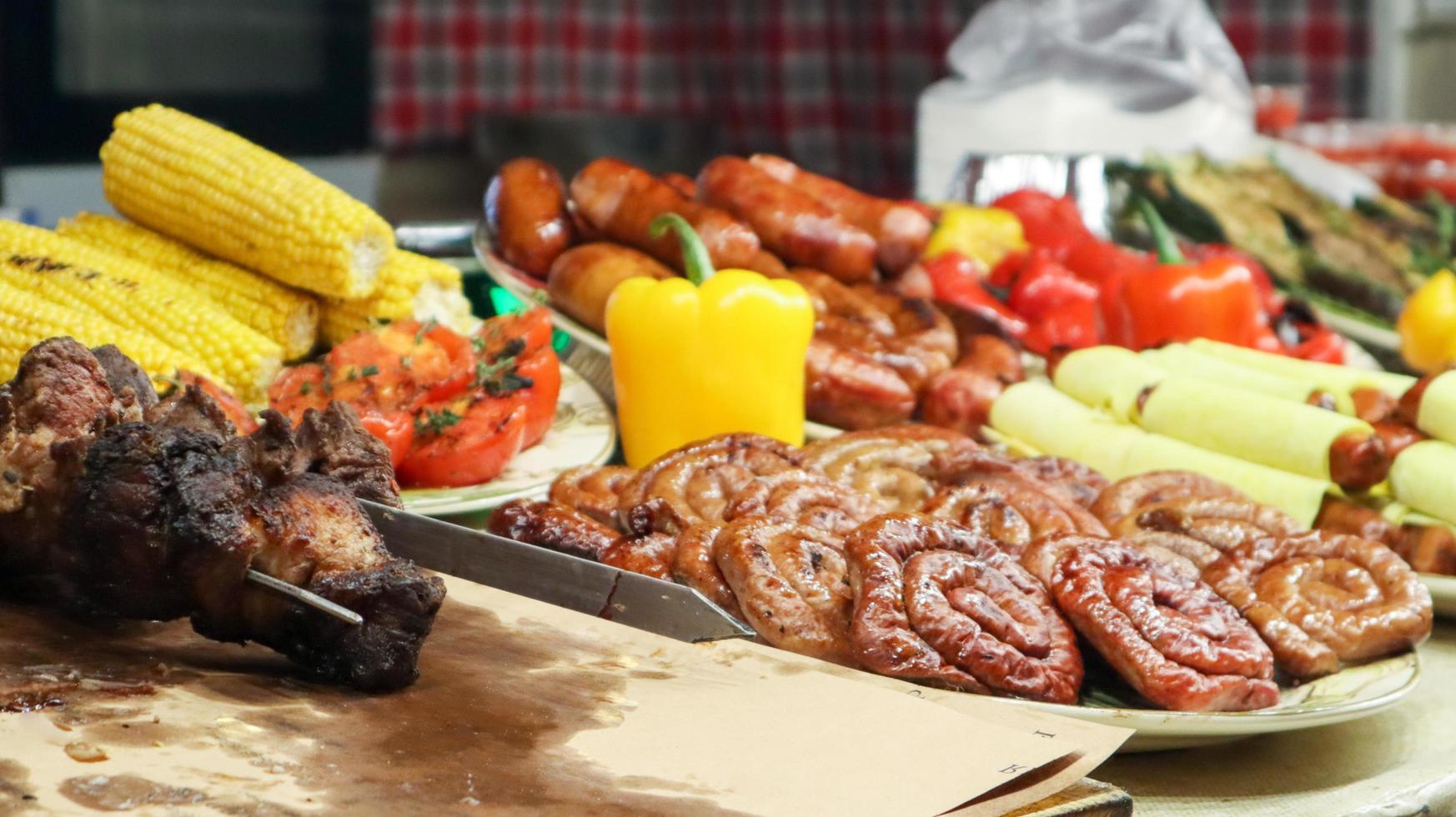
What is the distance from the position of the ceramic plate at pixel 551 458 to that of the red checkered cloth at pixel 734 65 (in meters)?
7.27

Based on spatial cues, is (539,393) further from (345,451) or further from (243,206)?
(345,451)

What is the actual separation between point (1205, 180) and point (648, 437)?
2.73 metres

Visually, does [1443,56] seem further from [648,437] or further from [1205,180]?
[648,437]

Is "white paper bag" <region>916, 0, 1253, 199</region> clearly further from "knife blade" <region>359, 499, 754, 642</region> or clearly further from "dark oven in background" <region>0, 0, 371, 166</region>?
"dark oven in background" <region>0, 0, 371, 166</region>

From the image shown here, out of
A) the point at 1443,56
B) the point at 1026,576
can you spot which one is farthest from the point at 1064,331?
the point at 1443,56

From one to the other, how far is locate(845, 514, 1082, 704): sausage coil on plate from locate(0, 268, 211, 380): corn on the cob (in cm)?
127

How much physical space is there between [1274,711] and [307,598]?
1.06m

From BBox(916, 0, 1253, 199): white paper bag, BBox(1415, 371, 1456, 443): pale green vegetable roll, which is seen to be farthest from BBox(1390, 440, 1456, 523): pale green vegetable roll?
BBox(916, 0, 1253, 199): white paper bag

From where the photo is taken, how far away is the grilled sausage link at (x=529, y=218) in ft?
10.8

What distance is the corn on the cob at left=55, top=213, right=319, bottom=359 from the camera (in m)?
2.77

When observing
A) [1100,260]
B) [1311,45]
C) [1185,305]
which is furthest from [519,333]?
[1311,45]

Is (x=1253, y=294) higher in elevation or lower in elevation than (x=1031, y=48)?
lower

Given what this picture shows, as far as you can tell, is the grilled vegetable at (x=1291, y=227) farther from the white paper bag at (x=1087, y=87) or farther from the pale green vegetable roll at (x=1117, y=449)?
the pale green vegetable roll at (x=1117, y=449)

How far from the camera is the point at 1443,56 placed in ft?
30.7
